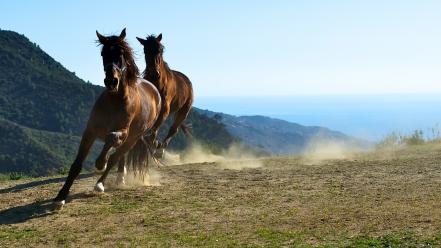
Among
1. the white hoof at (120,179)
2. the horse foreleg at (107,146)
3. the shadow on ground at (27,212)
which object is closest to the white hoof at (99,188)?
the shadow on ground at (27,212)

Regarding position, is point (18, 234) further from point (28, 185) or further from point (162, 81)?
point (162, 81)

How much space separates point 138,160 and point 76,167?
243 cm

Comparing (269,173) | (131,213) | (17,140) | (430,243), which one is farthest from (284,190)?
(17,140)

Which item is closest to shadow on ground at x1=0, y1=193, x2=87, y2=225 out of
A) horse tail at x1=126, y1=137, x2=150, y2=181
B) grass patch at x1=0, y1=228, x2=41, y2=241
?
→ grass patch at x1=0, y1=228, x2=41, y2=241

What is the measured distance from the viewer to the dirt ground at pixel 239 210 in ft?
20.8

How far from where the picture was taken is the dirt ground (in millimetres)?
6344

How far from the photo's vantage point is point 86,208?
27.1ft

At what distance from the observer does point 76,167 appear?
27.2ft

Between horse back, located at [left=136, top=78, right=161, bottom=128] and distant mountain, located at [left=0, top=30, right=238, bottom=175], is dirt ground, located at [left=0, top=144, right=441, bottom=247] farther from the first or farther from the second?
distant mountain, located at [left=0, top=30, right=238, bottom=175]

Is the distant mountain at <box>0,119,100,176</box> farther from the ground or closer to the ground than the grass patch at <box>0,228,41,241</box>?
closer to the ground

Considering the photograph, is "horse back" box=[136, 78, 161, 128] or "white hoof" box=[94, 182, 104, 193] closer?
"white hoof" box=[94, 182, 104, 193]

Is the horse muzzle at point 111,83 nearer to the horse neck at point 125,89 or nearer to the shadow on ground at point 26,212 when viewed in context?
the horse neck at point 125,89

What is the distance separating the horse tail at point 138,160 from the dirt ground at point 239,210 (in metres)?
0.45

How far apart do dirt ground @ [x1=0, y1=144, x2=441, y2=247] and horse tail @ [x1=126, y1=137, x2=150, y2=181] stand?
0.45 m
